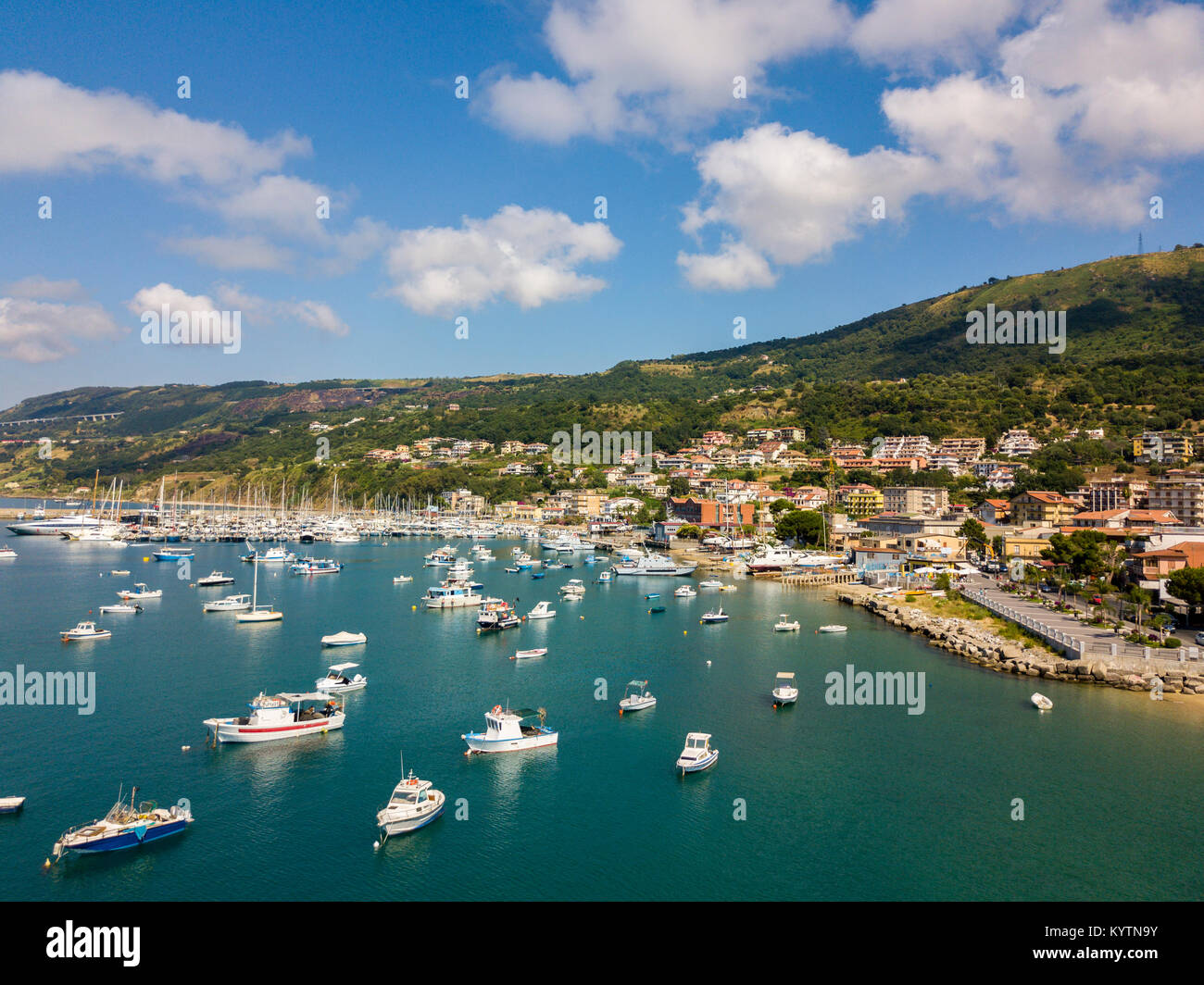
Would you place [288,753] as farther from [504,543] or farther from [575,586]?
[504,543]

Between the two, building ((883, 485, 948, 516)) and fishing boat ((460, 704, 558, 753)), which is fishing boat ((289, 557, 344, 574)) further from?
building ((883, 485, 948, 516))

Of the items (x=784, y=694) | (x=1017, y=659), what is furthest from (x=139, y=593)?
(x=1017, y=659)

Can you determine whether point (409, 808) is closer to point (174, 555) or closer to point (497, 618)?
point (497, 618)

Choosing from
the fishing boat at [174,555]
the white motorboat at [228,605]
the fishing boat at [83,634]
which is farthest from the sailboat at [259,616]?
the fishing boat at [174,555]

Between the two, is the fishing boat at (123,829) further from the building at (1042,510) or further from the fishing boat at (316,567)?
the building at (1042,510)
